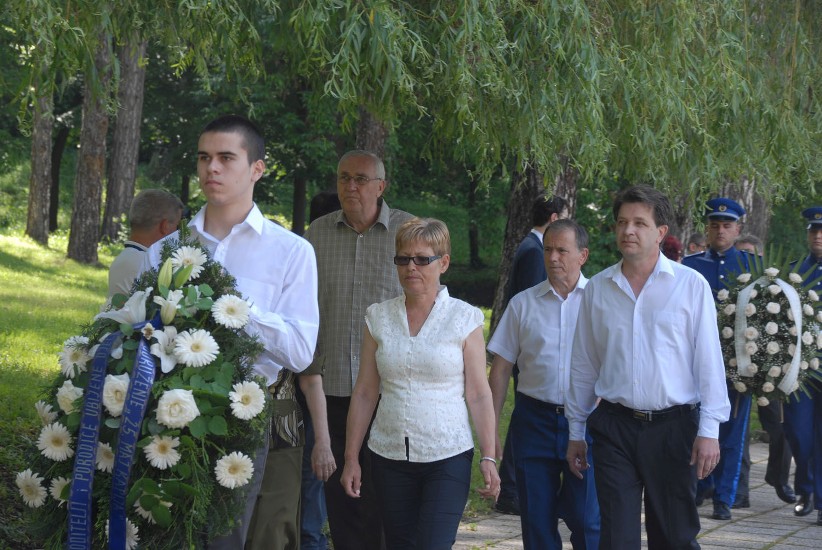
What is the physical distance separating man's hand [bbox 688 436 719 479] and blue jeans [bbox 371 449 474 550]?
3.79 ft

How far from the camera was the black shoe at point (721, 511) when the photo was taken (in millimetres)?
9580

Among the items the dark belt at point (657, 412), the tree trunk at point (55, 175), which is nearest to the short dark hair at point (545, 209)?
the dark belt at point (657, 412)

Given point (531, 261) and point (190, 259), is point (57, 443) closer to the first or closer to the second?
point (190, 259)

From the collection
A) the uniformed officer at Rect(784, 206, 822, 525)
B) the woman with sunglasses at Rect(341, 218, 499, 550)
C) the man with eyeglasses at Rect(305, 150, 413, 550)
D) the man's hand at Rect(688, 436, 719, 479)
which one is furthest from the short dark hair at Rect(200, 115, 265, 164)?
the uniformed officer at Rect(784, 206, 822, 525)

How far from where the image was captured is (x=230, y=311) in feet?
14.7

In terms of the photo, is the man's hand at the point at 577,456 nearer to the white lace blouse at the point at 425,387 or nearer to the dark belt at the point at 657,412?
the dark belt at the point at 657,412

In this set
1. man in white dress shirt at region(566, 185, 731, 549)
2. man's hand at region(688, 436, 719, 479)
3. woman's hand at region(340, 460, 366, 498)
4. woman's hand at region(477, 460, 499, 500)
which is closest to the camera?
woman's hand at region(477, 460, 499, 500)

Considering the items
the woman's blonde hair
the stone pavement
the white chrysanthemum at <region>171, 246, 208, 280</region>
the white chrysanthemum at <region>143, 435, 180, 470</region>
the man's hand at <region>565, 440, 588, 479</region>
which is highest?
the woman's blonde hair

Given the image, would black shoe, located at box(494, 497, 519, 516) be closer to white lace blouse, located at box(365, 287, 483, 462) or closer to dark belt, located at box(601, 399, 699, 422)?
dark belt, located at box(601, 399, 699, 422)

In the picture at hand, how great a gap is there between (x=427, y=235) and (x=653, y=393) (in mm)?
1413

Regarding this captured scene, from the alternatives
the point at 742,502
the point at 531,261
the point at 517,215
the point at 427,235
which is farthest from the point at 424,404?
the point at 517,215

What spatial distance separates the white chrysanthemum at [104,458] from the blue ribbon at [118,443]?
1.1 inches

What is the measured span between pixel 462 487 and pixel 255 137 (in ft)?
5.82

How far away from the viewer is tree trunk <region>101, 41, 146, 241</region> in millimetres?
28188
